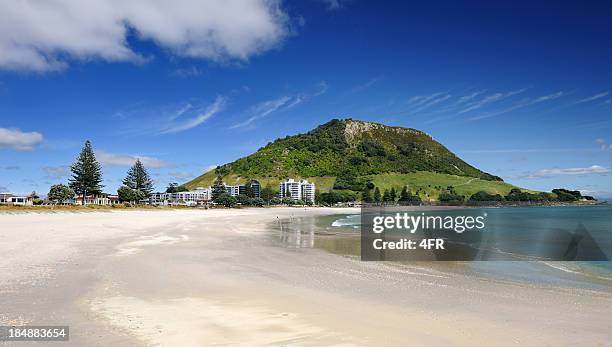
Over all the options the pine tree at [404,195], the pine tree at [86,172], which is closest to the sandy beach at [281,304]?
the pine tree at [86,172]

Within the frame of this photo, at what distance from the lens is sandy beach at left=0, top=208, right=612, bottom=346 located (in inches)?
286

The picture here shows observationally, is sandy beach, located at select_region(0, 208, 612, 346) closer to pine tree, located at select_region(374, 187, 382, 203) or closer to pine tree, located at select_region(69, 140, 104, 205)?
pine tree, located at select_region(69, 140, 104, 205)

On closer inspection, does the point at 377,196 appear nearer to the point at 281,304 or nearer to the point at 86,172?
the point at 86,172

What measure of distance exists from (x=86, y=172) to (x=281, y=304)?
101 metres

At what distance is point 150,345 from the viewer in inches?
257

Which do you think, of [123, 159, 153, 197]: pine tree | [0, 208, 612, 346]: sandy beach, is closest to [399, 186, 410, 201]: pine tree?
[123, 159, 153, 197]: pine tree

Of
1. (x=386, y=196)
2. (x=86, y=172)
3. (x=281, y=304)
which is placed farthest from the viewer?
(x=386, y=196)

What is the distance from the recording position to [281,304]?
9469 millimetres

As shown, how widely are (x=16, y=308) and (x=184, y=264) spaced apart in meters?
7.03

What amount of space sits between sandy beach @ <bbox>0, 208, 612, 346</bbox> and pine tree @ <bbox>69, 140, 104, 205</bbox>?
89545 millimetres

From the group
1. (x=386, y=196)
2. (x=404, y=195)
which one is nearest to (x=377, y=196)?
(x=386, y=196)

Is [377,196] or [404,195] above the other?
[404,195]

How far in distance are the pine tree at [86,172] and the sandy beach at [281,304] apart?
294 feet

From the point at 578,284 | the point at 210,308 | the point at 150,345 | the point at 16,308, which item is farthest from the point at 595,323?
the point at 16,308
